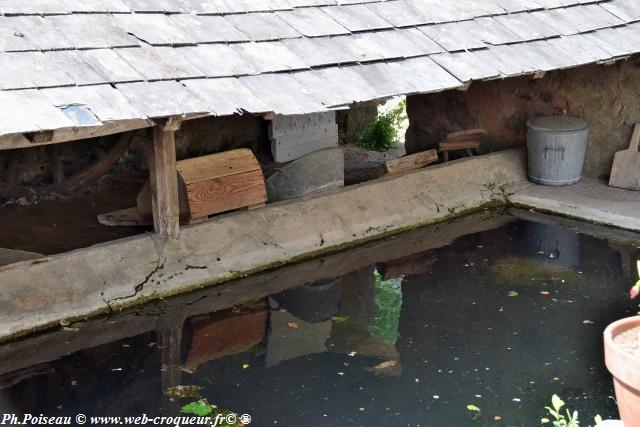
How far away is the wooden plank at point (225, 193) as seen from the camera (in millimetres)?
8328

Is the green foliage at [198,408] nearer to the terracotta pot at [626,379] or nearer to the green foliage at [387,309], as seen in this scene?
the green foliage at [387,309]

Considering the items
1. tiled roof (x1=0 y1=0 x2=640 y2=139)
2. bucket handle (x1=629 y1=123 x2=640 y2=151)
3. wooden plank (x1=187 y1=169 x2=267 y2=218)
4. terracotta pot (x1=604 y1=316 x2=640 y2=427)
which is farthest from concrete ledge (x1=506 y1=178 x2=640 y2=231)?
terracotta pot (x1=604 y1=316 x2=640 y2=427)

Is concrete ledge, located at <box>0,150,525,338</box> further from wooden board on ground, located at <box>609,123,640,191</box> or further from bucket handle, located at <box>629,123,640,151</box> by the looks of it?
bucket handle, located at <box>629,123,640,151</box>

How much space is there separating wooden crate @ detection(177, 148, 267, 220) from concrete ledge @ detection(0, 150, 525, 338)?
6.5 inches

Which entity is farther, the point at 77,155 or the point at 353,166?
the point at 353,166

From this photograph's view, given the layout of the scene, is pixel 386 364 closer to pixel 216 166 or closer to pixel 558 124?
pixel 216 166

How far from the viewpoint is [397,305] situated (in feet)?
25.5

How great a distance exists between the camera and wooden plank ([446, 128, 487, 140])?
1086cm

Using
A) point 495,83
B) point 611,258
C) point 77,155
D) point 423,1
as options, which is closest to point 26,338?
point 77,155

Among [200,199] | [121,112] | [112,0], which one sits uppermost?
[112,0]

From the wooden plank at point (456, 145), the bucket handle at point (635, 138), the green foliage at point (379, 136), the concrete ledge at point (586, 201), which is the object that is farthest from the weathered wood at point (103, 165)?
the bucket handle at point (635, 138)

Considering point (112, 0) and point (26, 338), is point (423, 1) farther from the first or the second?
point (26, 338)

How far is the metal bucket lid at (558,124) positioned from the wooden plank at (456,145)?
818mm

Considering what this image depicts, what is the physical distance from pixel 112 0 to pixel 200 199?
2.09m
